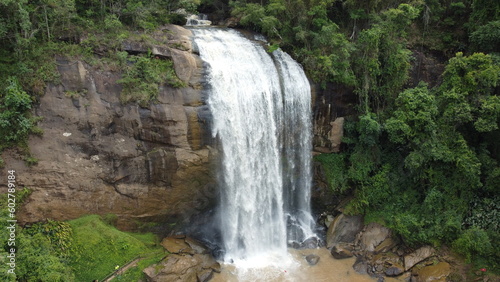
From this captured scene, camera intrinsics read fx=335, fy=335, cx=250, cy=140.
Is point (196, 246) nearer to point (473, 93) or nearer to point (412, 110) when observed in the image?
point (412, 110)

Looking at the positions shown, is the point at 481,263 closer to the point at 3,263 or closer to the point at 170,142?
the point at 170,142

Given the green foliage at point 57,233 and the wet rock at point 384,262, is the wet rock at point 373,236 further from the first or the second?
the green foliage at point 57,233

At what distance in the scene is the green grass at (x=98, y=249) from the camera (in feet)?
41.1

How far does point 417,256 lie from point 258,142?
8.78m

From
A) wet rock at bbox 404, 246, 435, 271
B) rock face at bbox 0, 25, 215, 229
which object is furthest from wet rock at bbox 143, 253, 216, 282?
wet rock at bbox 404, 246, 435, 271

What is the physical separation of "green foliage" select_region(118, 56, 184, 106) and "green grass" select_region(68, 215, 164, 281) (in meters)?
5.26

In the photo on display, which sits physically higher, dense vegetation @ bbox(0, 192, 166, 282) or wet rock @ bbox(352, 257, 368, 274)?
dense vegetation @ bbox(0, 192, 166, 282)

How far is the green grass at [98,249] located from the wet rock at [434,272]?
440 inches

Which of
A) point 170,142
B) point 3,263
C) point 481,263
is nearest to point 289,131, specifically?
point 170,142

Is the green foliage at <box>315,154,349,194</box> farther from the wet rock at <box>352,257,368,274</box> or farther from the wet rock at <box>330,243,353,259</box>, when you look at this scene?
the wet rock at <box>352,257,368,274</box>

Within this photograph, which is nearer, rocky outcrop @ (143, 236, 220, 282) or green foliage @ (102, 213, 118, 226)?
rocky outcrop @ (143, 236, 220, 282)

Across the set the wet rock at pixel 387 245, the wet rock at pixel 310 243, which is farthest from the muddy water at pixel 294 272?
the wet rock at pixel 387 245

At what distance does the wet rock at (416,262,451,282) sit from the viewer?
46.0 ft

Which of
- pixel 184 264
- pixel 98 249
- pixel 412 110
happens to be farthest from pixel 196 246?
pixel 412 110
